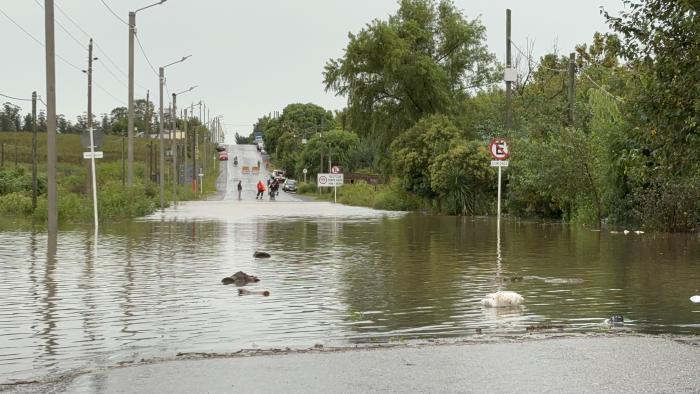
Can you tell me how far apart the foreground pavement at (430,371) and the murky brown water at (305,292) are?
1.06 m

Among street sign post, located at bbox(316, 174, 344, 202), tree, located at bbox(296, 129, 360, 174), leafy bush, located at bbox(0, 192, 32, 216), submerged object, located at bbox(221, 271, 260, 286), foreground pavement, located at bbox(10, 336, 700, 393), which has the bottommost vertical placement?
submerged object, located at bbox(221, 271, 260, 286)

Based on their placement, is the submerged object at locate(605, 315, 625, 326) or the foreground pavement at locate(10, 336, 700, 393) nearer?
the foreground pavement at locate(10, 336, 700, 393)

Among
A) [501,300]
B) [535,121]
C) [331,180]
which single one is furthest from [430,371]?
[331,180]

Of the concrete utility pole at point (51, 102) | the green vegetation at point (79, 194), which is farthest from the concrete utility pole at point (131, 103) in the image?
the concrete utility pole at point (51, 102)

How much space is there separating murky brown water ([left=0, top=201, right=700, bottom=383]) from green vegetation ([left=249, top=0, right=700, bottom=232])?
2434 mm

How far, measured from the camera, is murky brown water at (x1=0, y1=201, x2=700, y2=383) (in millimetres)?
11164

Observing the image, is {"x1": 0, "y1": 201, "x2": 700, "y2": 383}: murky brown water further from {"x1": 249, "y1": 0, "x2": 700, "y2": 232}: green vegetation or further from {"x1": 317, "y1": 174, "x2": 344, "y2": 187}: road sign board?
{"x1": 317, "y1": 174, "x2": 344, "y2": 187}: road sign board

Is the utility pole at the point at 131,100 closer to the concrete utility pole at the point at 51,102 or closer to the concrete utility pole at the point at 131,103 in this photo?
the concrete utility pole at the point at 131,103

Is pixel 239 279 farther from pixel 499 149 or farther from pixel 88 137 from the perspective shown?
pixel 499 149

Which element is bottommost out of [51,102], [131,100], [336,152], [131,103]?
[51,102]

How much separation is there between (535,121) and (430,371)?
3674cm

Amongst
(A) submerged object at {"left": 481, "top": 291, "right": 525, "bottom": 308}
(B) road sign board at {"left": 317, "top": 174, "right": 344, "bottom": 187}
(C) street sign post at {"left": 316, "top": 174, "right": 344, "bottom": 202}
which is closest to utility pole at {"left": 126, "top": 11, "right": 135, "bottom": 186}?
(C) street sign post at {"left": 316, "top": 174, "right": 344, "bottom": 202}

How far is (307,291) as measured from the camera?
51.1ft

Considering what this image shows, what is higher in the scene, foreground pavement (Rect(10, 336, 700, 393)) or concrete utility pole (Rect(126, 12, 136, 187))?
concrete utility pole (Rect(126, 12, 136, 187))
